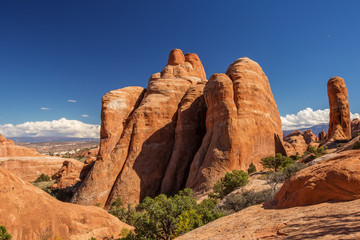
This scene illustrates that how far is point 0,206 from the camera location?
10398mm

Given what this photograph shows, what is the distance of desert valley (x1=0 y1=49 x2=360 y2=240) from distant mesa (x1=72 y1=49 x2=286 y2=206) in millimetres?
161

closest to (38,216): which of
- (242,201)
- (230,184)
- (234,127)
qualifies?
(242,201)

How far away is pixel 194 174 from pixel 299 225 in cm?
2126

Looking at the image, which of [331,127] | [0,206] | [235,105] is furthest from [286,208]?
[331,127]

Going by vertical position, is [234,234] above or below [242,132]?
below

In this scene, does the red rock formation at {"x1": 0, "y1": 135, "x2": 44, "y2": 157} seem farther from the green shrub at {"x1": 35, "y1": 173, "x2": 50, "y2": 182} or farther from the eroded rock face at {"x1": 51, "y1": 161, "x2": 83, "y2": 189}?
the eroded rock face at {"x1": 51, "y1": 161, "x2": 83, "y2": 189}

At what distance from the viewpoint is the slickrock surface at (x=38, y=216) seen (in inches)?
415

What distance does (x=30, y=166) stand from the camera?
55.0 metres

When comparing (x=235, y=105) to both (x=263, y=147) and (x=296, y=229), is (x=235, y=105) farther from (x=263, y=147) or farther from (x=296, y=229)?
(x=296, y=229)

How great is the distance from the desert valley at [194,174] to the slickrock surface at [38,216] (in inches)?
2.0

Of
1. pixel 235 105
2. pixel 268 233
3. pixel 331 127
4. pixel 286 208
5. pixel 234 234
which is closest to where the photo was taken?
pixel 268 233

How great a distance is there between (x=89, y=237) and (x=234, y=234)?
917cm

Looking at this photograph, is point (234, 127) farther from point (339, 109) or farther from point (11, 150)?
point (11, 150)

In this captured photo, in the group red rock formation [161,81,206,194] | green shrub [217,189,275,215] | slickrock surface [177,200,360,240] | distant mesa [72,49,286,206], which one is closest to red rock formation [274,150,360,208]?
slickrock surface [177,200,360,240]
